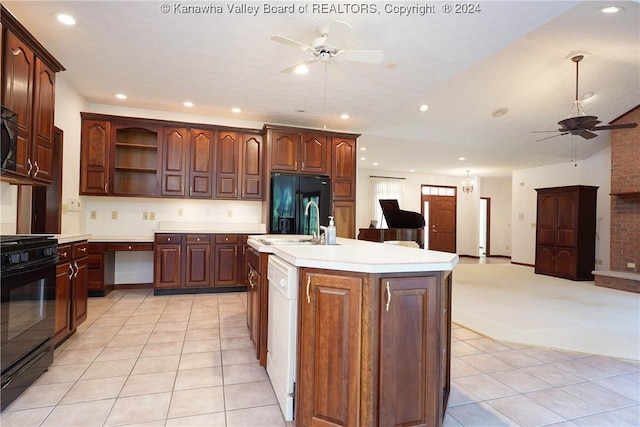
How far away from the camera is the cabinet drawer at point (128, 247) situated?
173 inches

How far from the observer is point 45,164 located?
276cm

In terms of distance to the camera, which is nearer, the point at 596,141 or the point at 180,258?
the point at 180,258

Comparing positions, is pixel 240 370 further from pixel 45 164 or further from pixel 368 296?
pixel 45 164

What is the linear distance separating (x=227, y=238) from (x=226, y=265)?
385mm

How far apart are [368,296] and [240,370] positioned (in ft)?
4.56

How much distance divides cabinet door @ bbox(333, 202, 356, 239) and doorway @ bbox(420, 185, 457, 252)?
5.54m

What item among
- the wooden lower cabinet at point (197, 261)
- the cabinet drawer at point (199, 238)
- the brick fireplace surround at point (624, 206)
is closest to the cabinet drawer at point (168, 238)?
the wooden lower cabinet at point (197, 261)

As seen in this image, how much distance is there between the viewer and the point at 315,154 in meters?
5.14

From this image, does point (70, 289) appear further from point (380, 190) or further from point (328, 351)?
point (380, 190)

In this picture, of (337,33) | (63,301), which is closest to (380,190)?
(337,33)

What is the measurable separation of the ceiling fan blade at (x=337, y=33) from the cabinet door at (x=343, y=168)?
2780mm

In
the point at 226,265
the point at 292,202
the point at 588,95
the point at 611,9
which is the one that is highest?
the point at 611,9

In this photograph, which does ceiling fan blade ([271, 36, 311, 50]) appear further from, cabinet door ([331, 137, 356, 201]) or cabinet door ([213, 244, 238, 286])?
cabinet door ([213, 244, 238, 286])

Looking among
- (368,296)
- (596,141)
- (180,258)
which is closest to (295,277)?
(368,296)
